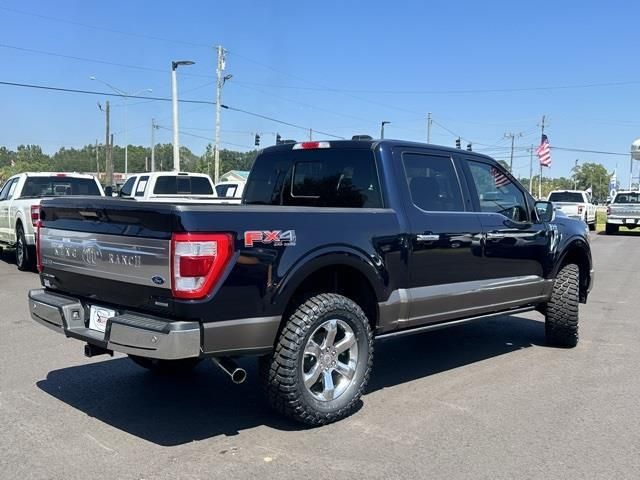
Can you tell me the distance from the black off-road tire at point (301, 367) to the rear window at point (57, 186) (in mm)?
10150

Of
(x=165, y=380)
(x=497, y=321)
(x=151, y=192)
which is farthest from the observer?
(x=151, y=192)

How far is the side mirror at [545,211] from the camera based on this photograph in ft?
21.6

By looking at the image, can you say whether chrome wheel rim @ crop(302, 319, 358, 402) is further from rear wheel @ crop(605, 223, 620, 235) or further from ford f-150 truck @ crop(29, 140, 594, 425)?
rear wheel @ crop(605, 223, 620, 235)

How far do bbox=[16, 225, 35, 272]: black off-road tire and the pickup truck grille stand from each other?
8.39m

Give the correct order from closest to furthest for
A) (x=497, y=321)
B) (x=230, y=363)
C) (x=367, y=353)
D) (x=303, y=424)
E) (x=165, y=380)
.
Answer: (x=230, y=363) < (x=303, y=424) < (x=367, y=353) < (x=165, y=380) < (x=497, y=321)

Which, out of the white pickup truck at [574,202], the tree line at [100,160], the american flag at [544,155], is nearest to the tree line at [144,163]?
the tree line at [100,160]

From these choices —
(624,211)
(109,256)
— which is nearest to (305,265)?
(109,256)

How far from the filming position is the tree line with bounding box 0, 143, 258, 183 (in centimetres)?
12344

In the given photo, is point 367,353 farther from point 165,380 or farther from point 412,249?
point 165,380

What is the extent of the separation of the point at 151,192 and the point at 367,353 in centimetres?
1222

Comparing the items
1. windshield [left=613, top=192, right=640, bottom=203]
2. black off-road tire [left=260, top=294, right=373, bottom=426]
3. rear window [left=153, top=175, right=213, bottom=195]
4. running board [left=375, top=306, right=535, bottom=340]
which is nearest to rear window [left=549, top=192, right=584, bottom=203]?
windshield [left=613, top=192, right=640, bottom=203]

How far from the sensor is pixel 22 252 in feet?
42.1

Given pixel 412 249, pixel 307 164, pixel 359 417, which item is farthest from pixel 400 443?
pixel 307 164

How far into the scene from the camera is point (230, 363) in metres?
4.10
